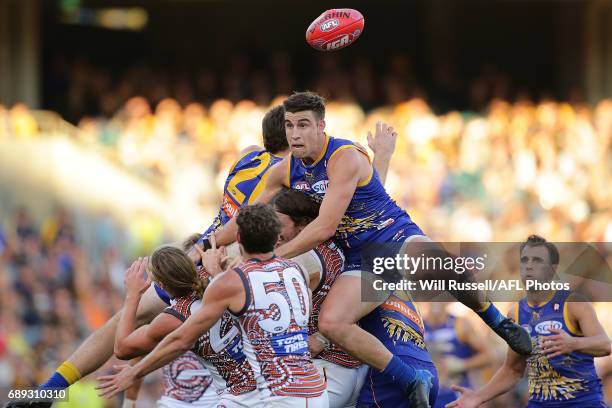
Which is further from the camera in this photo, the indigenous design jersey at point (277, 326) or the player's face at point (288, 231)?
the player's face at point (288, 231)

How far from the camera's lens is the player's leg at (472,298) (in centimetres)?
910

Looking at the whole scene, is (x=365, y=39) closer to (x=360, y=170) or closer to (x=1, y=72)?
(x=1, y=72)

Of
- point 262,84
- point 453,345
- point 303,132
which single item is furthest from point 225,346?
point 262,84

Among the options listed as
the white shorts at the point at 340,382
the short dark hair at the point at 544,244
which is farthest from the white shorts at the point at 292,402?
the short dark hair at the point at 544,244

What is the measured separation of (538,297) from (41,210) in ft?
45.8

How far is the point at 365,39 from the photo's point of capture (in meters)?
32.6

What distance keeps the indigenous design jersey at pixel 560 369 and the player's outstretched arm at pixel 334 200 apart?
179 centimetres

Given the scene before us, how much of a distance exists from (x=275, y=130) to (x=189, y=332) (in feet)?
7.09

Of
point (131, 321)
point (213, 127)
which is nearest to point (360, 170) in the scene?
point (131, 321)

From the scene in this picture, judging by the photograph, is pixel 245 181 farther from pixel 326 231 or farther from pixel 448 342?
pixel 448 342

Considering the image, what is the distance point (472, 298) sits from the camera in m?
9.10

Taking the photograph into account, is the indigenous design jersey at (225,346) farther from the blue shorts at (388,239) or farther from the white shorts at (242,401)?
the blue shorts at (388,239)

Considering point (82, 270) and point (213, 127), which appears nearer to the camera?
point (82, 270)

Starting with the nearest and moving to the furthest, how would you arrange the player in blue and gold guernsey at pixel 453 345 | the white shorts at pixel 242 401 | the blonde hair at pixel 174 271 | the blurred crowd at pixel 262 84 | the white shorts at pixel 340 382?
1. the white shorts at pixel 242 401
2. the blonde hair at pixel 174 271
3. the white shorts at pixel 340 382
4. the player in blue and gold guernsey at pixel 453 345
5. the blurred crowd at pixel 262 84
